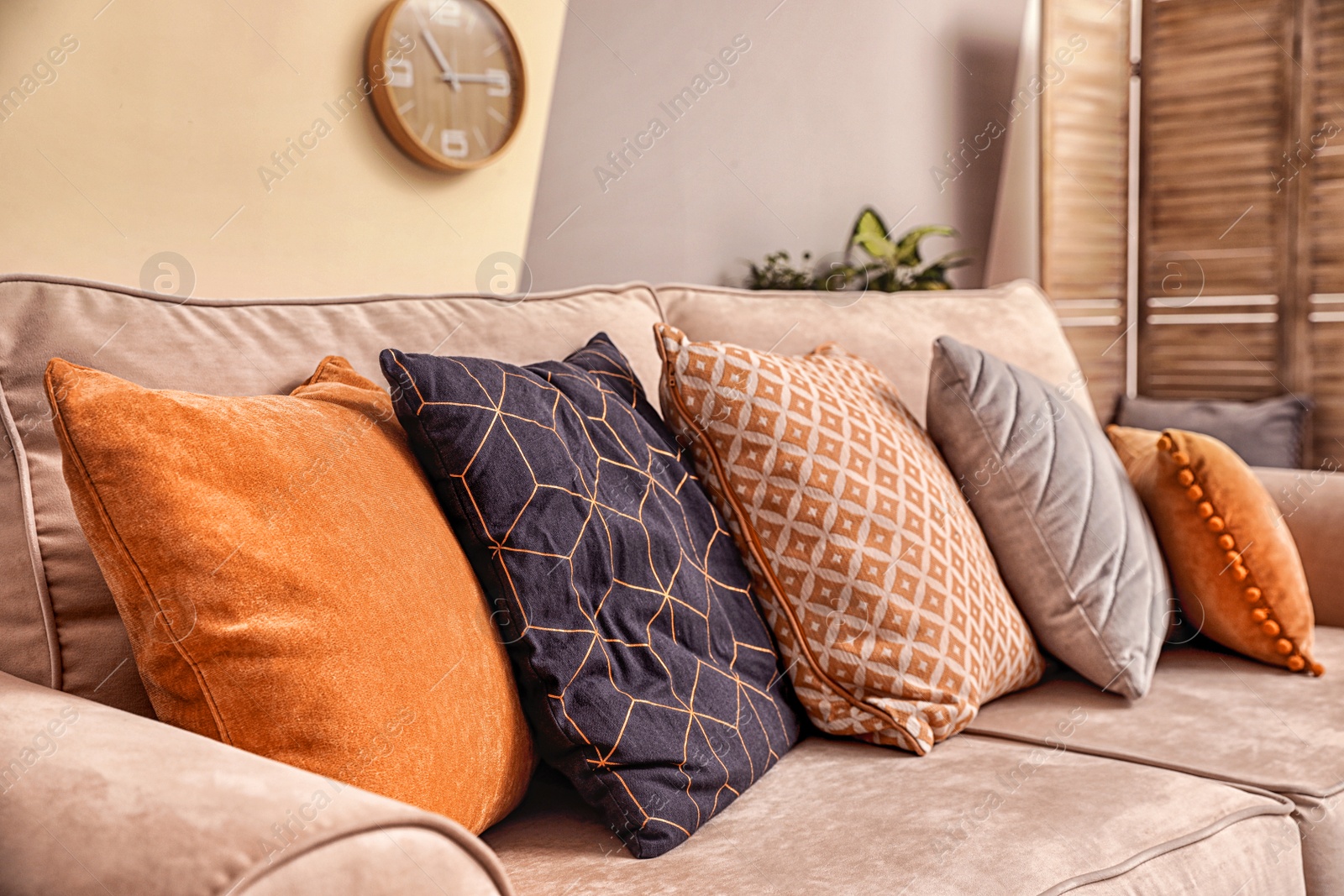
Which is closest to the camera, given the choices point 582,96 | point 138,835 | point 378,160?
point 138,835

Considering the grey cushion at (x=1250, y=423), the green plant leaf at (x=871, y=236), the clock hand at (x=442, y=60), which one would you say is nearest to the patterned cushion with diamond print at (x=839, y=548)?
the clock hand at (x=442, y=60)

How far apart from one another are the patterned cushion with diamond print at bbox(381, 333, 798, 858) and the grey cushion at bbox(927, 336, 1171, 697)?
451 millimetres

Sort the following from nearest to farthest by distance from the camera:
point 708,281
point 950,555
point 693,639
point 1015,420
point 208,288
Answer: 1. point 693,639
2. point 950,555
3. point 1015,420
4. point 208,288
5. point 708,281

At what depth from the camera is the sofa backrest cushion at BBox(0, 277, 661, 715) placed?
33.6 inches

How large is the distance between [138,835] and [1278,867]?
0.98 metres

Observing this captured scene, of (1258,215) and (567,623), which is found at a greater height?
(1258,215)

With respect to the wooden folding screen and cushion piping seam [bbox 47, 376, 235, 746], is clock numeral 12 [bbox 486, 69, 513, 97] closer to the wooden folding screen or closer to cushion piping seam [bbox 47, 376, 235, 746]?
cushion piping seam [bbox 47, 376, 235, 746]

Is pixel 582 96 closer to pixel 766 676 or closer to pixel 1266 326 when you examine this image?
pixel 766 676

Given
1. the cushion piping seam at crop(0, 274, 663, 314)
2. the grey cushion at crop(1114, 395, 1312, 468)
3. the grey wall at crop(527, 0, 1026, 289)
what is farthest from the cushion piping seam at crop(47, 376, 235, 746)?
the grey cushion at crop(1114, 395, 1312, 468)

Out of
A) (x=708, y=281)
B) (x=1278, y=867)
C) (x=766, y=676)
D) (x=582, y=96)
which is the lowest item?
(x=1278, y=867)

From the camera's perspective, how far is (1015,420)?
4.55 feet

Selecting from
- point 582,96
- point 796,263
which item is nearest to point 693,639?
point 582,96

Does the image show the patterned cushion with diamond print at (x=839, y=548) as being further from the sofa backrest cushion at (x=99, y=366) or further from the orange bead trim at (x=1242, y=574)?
the orange bead trim at (x=1242, y=574)

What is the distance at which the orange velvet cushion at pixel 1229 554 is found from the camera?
4.60ft
